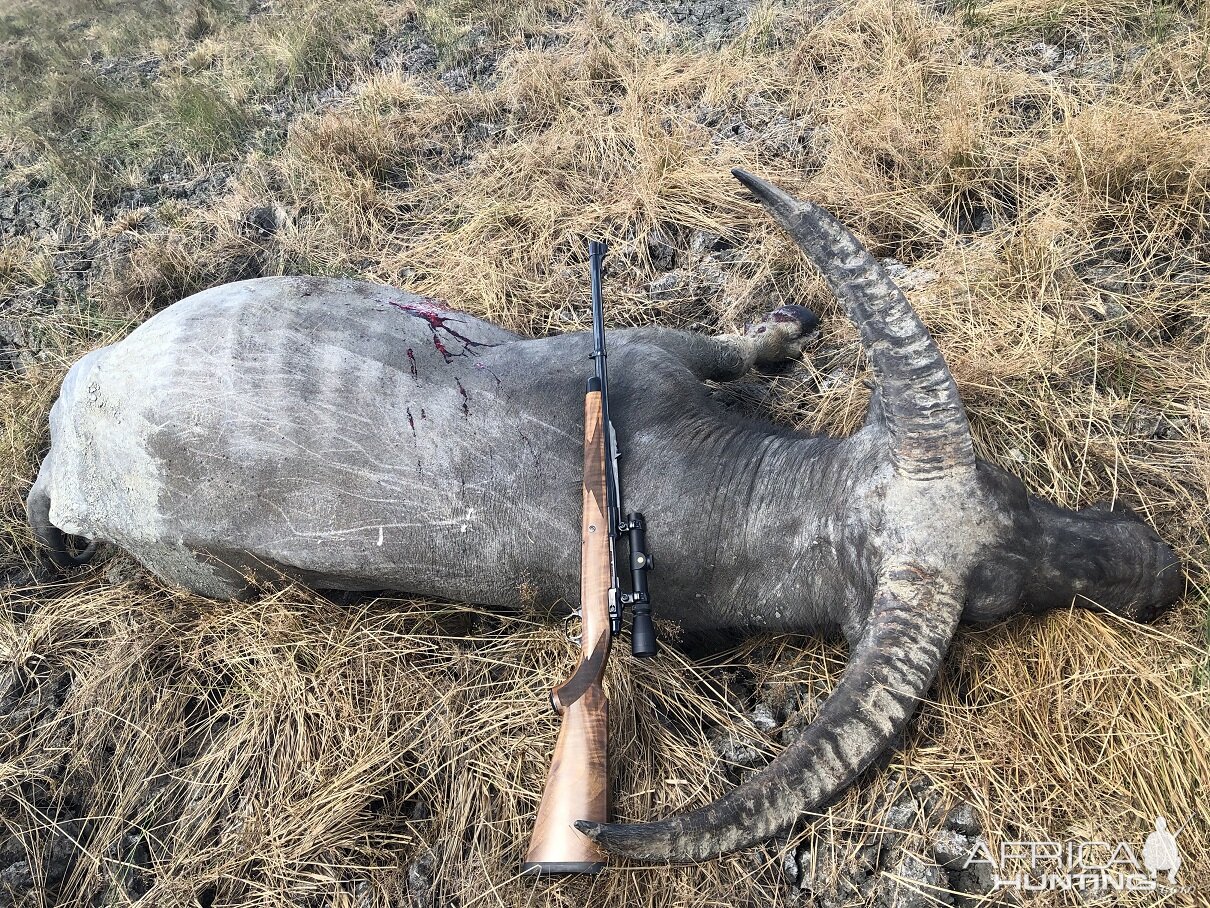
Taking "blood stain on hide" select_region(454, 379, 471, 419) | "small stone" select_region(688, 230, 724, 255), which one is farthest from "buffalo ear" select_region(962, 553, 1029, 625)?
"small stone" select_region(688, 230, 724, 255)

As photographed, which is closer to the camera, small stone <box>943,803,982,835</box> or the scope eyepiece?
small stone <box>943,803,982,835</box>

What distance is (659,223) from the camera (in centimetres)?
504

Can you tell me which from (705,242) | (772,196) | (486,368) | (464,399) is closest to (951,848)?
(772,196)

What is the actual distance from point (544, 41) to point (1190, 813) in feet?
22.9

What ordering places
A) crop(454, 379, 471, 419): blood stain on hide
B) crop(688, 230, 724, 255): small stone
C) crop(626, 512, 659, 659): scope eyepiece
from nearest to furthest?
1. crop(626, 512, 659, 659): scope eyepiece
2. crop(454, 379, 471, 419): blood stain on hide
3. crop(688, 230, 724, 255): small stone

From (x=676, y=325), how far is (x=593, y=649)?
87.8 inches

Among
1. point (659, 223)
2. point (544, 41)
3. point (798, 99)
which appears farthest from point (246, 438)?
point (544, 41)

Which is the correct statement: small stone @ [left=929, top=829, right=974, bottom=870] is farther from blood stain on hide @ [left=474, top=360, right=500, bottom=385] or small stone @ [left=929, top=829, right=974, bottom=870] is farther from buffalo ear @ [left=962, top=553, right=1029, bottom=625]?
blood stain on hide @ [left=474, top=360, right=500, bottom=385]

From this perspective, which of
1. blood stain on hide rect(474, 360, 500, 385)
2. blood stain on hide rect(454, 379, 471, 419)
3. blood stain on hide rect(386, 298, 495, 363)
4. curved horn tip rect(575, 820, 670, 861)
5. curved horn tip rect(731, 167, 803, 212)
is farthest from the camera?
blood stain on hide rect(386, 298, 495, 363)

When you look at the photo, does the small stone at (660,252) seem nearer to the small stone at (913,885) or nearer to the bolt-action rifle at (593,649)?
the bolt-action rifle at (593,649)

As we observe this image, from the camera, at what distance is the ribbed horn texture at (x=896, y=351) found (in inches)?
108
